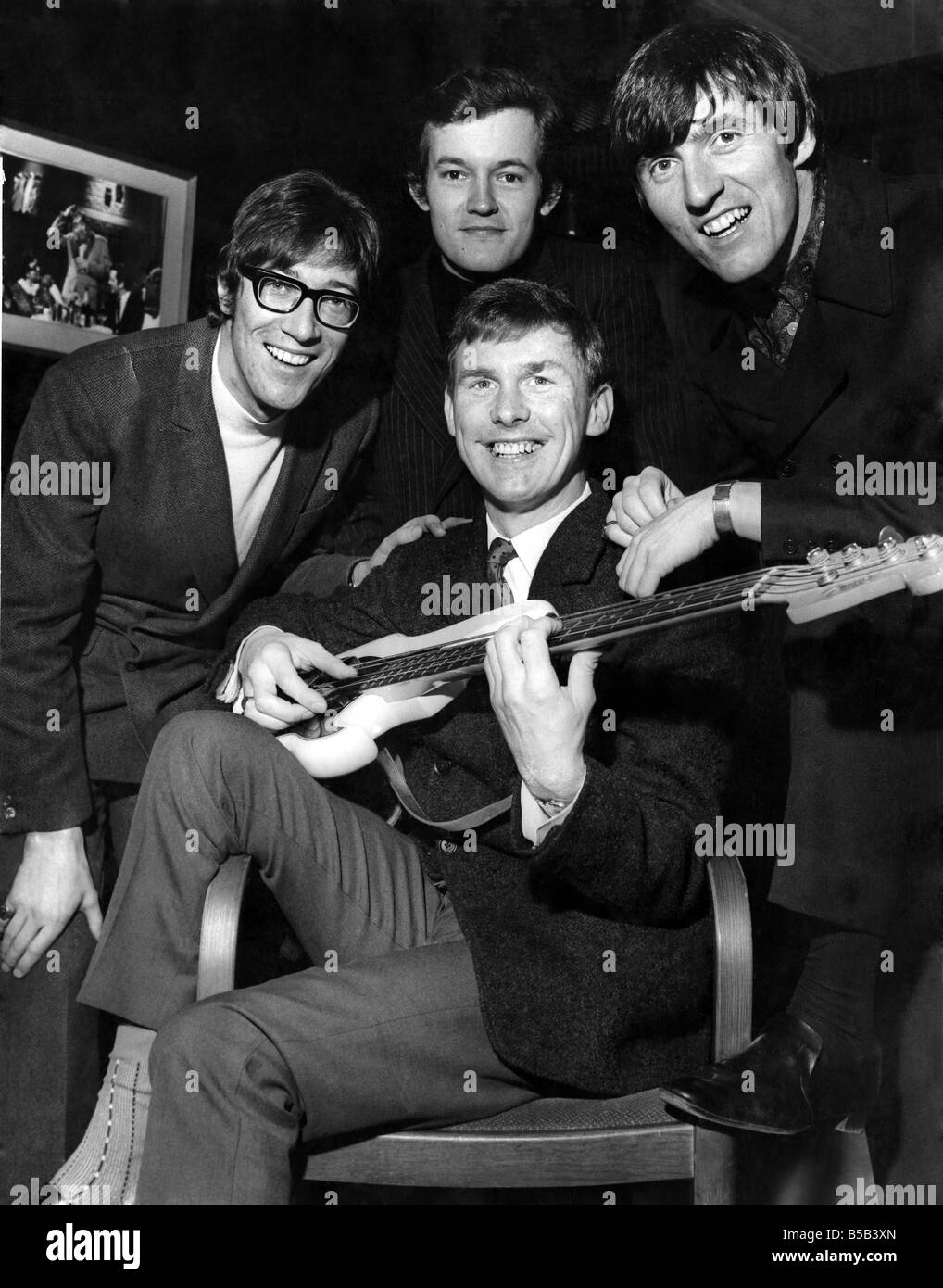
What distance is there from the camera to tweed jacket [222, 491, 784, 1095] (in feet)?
5.97

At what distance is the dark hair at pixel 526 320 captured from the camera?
2070 mm

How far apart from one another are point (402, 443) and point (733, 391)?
51 cm

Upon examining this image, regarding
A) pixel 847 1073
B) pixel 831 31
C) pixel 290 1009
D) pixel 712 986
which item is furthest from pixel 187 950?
pixel 831 31

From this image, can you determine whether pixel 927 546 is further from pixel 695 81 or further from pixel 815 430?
pixel 695 81

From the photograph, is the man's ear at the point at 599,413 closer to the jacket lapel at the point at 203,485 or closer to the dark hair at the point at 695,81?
the dark hair at the point at 695,81

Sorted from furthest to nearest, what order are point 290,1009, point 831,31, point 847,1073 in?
point 831,31, point 847,1073, point 290,1009

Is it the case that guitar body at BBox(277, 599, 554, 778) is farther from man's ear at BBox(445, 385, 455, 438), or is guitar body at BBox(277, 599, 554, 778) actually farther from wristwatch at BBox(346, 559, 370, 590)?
man's ear at BBox(445, 385, 455, 438)

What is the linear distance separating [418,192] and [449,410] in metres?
0.35

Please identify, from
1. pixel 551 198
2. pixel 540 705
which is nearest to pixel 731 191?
pixel 551 198

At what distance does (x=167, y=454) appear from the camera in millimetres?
2256

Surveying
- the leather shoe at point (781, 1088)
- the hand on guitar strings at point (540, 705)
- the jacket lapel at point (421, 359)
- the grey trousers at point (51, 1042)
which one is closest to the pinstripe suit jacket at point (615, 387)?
the jacket lapel at point (421, 359)

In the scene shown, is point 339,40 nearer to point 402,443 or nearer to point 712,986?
point 402,443

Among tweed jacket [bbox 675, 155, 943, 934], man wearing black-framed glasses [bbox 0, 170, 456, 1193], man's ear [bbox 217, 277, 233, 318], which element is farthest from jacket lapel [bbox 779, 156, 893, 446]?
man's ear [bbox 217, 277, 233, 318]

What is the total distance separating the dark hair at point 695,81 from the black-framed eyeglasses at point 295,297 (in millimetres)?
480
